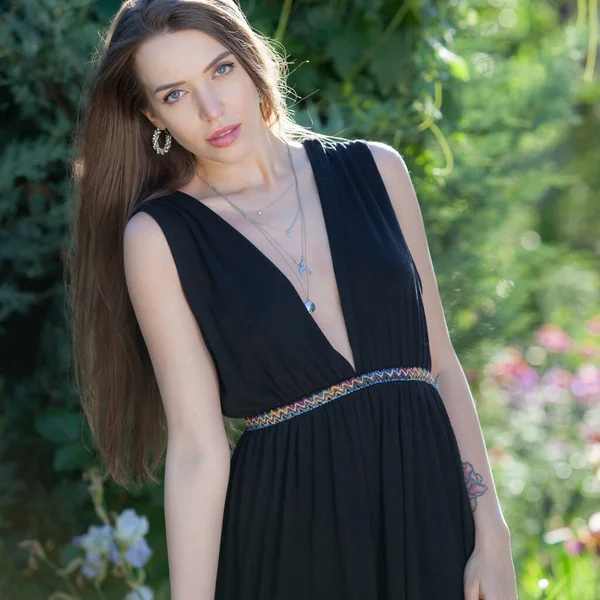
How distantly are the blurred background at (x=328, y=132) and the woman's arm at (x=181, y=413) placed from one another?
703 mm

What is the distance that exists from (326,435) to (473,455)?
298mm

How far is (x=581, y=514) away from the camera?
393cm

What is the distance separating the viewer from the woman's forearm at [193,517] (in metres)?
1.76

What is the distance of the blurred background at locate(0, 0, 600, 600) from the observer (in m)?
2.56

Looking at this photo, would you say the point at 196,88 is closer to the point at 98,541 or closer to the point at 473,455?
the point at 473,455

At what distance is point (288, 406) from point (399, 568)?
13.3 inches

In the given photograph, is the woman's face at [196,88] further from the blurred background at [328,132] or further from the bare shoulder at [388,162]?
the blurred background at [328,132]

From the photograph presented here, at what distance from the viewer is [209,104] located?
1.81 metres

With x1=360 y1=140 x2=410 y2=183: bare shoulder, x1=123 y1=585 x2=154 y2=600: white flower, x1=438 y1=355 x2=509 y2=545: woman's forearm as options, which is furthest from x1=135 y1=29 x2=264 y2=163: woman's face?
x1=123 y1=585 x2=154 y2=600: white flower

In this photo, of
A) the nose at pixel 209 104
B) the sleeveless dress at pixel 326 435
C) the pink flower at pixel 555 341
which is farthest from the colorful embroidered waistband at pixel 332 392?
the pink flower at pixel 555 341

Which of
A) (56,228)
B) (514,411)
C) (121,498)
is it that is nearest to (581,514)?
(514,411)

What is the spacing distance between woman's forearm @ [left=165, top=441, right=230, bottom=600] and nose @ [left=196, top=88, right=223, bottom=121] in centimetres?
57

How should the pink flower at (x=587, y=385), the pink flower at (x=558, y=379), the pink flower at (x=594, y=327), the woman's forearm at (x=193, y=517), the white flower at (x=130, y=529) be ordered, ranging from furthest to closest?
the pink flower at (x=594, y=327), the pink flower at (x=558, y=379), the pink flower at (x=587, y=385), the white flower at (x=130, y=529), the woman's forearm at (x=193, y=517)

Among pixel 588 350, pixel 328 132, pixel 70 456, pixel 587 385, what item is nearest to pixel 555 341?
pixel 588 350
